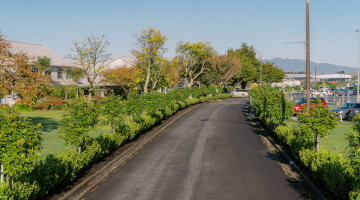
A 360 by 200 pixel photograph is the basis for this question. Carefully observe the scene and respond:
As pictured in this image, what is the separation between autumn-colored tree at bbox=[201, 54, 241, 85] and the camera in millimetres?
70150

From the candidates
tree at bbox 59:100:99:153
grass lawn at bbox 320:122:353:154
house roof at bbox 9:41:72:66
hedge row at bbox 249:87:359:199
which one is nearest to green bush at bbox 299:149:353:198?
hedge row at bbox 249:87:359:199

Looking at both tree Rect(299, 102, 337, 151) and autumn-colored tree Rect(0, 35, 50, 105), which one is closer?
tree Rect(299, 102, 337, 151)

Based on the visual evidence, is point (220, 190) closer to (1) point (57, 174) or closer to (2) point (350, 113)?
(1) point (57, 174)

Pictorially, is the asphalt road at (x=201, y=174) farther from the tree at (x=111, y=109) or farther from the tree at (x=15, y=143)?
the tree at (x=15, y=143)

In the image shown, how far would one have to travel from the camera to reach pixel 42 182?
9469 mm

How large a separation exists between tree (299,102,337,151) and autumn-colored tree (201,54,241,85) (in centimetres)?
5587

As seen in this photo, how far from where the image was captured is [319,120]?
12695mm

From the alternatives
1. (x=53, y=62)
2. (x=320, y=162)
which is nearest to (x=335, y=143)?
(x=320, y=162)

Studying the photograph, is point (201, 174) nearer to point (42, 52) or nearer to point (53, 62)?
point (53, 62)

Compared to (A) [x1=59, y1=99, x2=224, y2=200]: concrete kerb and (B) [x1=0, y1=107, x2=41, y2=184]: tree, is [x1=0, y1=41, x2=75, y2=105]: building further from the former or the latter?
(B) [x1=0, y1=107, x2=41, y2=184]: tree

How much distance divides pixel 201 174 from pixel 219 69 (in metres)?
59.9

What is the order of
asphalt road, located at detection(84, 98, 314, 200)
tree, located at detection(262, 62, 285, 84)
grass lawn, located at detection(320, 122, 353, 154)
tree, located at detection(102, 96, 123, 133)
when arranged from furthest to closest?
tree, located at detection(262, 62, 285, 84)
tree, located at detection(102, 96, 123, 133)
grass lawn, located at detection(320, 122, 353, 154)
asphalt road, located at detection(84, 98, 314, 200)

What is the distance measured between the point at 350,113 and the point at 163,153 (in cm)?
1945

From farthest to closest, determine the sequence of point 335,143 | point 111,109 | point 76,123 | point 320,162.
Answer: point 335,143 → point 111,109 → point 76,123 → point 320,162
